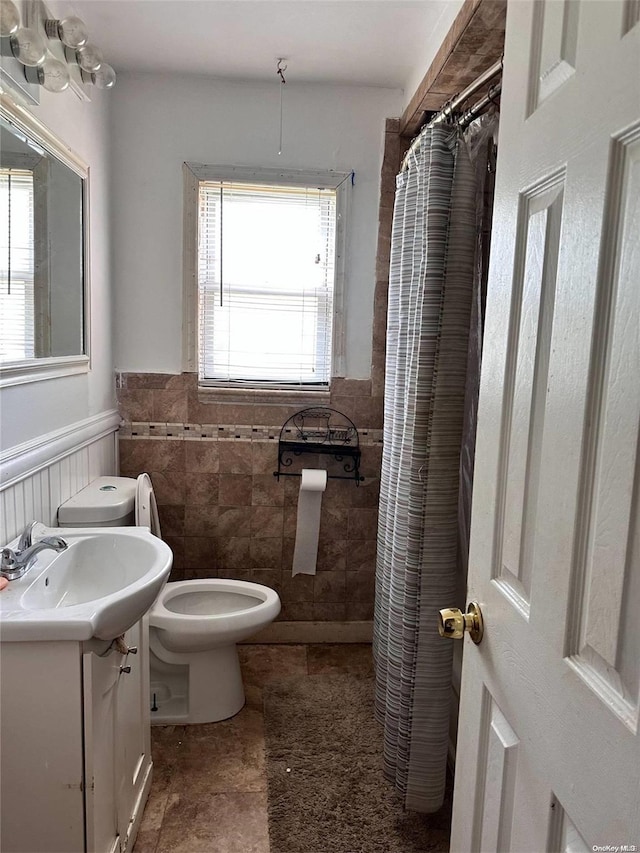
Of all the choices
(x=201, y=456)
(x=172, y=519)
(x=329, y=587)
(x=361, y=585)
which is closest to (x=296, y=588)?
(x=329, y=587)

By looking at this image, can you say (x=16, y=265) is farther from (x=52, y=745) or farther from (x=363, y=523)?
(x=363, y=523)

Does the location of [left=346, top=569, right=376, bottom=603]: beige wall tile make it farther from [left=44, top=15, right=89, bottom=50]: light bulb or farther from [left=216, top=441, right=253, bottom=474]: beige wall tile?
[left=44, top=15, right=89, bottom=50]: light bulb

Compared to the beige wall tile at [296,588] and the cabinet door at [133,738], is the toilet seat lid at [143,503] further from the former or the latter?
the beige wall tile at [296,588]

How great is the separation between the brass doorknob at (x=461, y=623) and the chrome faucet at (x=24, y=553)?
984 mm

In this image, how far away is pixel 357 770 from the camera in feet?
6.37

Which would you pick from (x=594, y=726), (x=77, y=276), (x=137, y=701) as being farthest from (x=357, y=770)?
(x=77, y=276)

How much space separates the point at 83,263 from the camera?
7.11 ft

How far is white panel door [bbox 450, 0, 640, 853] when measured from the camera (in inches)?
23.0

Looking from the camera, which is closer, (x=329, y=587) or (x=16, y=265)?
(x=16, y=265)

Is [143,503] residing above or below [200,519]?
above

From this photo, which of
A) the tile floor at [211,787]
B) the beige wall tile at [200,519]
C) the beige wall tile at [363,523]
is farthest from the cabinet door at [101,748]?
the beige wall tile at [363,523]

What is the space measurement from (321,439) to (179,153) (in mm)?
1378

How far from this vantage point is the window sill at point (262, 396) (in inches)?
103

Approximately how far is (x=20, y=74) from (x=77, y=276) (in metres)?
0.69
